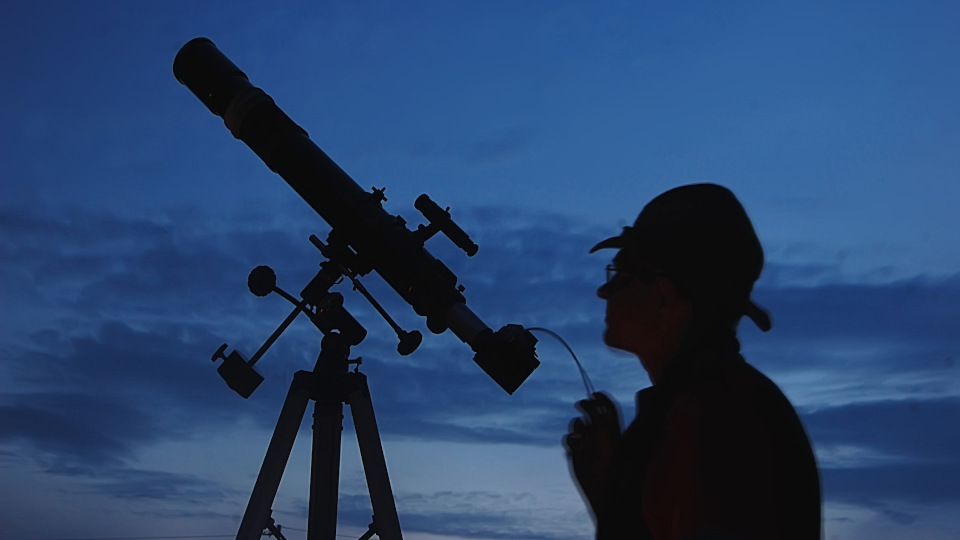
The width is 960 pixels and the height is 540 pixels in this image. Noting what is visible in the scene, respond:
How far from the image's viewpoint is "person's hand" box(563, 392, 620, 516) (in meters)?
2.07

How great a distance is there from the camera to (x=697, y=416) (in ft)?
5.98

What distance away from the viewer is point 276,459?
7.83m

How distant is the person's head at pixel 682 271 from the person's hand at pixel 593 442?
0.19m

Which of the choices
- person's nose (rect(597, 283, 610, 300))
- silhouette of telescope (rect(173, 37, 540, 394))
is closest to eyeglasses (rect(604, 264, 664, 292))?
person's nose (rect(597, 283, 610, 300))

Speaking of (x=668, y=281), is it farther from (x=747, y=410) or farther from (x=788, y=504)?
(x=788, y=504)

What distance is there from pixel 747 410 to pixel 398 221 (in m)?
6.41

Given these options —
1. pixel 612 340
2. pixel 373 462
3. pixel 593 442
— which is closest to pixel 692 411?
pixel 593 442

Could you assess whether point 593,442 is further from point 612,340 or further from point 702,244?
point 702,244

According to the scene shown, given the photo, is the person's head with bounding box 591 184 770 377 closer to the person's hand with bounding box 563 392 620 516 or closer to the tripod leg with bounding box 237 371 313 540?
the person's hand with bounding box 563 392 620 516

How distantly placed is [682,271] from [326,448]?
20.4ft

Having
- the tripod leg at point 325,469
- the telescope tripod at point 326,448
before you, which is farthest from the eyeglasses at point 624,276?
the tripod leg at point 325,469

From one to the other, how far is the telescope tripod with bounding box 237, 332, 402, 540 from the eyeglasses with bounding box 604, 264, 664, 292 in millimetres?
5807

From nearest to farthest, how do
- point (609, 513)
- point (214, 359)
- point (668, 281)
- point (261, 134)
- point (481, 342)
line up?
point (609, 513), point (668, 281), point (481, 342), point (214, 359), point (261, 134)

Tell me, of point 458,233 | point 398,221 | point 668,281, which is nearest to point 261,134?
point 398,221
